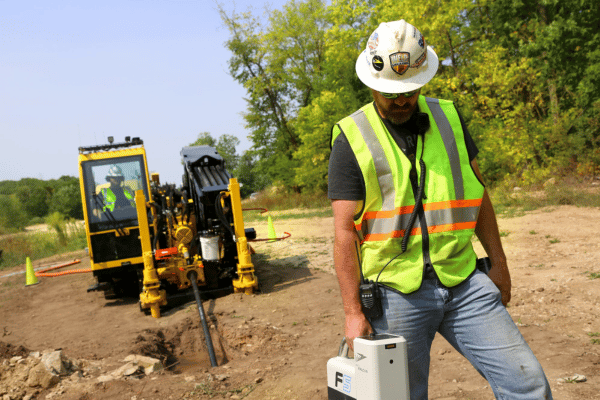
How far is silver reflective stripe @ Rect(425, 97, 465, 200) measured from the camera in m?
2.45

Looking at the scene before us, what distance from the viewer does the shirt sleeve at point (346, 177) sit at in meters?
2.40

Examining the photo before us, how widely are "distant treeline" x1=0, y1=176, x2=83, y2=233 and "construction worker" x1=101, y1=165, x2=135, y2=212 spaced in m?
39.2

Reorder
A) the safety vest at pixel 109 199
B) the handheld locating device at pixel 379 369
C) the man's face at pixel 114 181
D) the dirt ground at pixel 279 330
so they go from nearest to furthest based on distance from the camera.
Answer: the handheld locating device at pixel 379 369 → the dirt ground at pixel 279 330 → the safety vest at pixel 109 199 → the man's face at pixel 114 181

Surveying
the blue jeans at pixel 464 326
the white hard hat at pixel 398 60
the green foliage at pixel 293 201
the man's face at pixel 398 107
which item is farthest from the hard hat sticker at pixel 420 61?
Answer: the green foliage at pixel 293 201

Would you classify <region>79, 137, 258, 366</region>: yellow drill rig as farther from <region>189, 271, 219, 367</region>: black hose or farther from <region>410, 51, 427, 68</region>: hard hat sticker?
<region>410, 51, 427, 68</region>: hard hat sticker

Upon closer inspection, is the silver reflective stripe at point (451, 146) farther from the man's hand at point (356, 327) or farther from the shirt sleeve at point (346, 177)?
the man's hand at point (356, 327)

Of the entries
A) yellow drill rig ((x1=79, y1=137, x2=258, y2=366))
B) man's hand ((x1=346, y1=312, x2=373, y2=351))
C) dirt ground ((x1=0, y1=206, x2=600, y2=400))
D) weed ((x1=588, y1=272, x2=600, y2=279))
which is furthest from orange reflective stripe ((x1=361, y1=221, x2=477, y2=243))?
yellow drill rig ((x1=79, y1=137, x2=258, y2=366))

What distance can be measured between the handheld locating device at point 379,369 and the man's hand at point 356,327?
2.5 inches

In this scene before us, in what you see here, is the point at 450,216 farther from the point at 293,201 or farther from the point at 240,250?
the point at 293,201

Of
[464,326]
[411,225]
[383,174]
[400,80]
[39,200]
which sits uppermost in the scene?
[39,200]

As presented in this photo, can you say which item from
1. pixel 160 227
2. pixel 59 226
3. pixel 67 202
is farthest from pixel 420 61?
pixel 67 202

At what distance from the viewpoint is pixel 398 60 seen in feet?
8.04

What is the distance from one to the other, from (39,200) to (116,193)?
192 ft

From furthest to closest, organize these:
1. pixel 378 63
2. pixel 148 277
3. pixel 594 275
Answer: pixel 148 277
pixel 594 275
pixel 378 63
